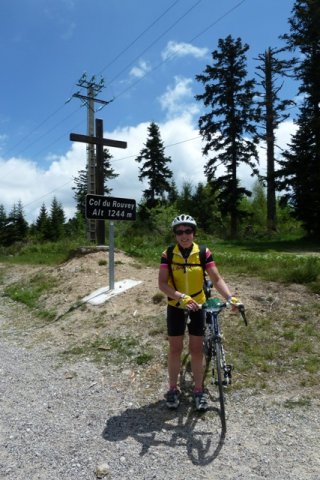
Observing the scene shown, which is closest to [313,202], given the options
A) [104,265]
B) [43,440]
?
[104,265]

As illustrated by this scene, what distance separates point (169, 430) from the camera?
3963 mm

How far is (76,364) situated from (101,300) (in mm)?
2372

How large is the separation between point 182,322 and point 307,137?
71.7 feet

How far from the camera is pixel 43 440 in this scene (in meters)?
3.76

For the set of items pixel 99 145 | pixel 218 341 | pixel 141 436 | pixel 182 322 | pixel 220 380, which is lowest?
pixel 141 436

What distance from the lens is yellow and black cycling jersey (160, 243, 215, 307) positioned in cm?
432

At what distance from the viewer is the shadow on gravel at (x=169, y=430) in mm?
3605

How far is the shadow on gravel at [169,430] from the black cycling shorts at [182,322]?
31.6 inches

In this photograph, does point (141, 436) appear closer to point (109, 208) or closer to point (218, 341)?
point (218, 341)

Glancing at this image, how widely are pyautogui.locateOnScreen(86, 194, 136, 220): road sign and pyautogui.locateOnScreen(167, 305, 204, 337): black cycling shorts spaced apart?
4.59 meters

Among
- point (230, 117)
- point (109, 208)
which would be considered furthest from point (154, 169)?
point (109, 208)

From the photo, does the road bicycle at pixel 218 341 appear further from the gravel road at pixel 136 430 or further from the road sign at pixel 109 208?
the road sign at pixel 109 208

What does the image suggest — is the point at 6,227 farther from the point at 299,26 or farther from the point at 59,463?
the point at 59,463

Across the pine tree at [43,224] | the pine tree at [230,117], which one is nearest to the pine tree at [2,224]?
the pine tree at [43,224]
